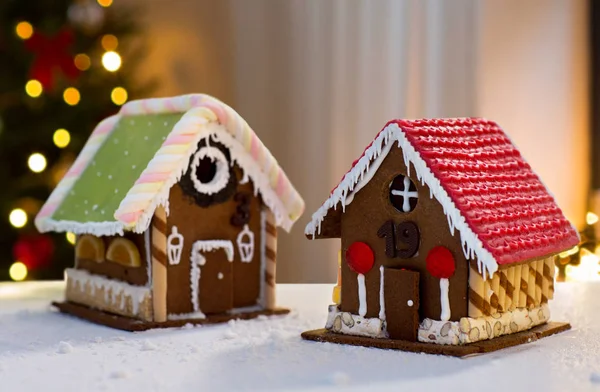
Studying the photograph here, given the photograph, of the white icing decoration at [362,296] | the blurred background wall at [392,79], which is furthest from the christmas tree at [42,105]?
the white icing decoration at [362,296]

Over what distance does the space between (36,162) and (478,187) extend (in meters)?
2.47

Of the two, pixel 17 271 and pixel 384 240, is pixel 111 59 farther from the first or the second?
pixel 384 240

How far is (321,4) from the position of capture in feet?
15.1

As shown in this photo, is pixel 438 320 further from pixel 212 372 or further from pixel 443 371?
pixel 212 372

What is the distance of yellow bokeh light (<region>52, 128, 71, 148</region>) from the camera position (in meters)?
4.12

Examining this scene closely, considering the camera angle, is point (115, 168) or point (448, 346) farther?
point (115, 168)

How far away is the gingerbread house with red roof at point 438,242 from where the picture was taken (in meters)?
2.09

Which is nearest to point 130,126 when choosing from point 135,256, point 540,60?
point 135,256

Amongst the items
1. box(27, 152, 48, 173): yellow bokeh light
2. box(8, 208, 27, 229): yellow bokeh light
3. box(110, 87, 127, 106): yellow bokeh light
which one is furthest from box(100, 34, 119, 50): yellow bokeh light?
box(8, 208, 27, 229): yellow bokeh light

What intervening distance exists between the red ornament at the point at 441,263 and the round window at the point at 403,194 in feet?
0.41

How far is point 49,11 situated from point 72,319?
6.33ft

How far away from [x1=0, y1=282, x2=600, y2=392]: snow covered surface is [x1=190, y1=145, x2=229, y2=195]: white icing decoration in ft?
1.27

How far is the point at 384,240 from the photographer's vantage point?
87.6 inches

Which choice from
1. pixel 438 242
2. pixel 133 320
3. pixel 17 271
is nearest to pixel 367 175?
pixel 438 242
